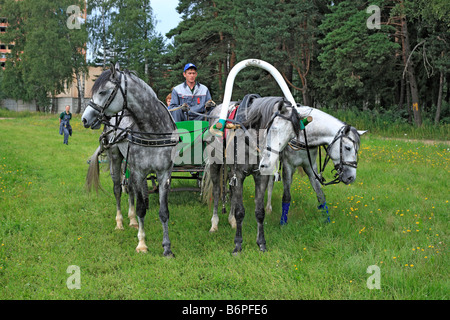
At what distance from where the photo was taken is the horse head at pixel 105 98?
14.7 ft

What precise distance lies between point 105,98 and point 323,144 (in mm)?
3222

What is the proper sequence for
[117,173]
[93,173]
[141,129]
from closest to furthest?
1. [141,129]
2. [117,173]
3. [93,173]

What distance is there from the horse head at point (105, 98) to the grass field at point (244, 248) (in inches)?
73.2

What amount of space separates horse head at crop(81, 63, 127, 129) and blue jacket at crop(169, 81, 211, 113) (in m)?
1.84

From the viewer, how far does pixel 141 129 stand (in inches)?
196

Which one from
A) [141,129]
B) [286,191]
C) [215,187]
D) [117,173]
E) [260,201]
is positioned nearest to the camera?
[260,201]

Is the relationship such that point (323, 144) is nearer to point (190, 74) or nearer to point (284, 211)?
point (284, 211)

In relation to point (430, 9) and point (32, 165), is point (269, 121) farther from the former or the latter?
point (430, 9)

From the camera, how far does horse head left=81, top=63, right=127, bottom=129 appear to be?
4.49m

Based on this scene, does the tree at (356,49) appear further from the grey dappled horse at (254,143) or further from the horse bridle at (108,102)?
the horse bridle at (108,102)

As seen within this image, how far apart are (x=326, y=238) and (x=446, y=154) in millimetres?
8192

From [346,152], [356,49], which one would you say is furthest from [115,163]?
[356,49]

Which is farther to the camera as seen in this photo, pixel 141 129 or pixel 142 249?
pixel 142 249
